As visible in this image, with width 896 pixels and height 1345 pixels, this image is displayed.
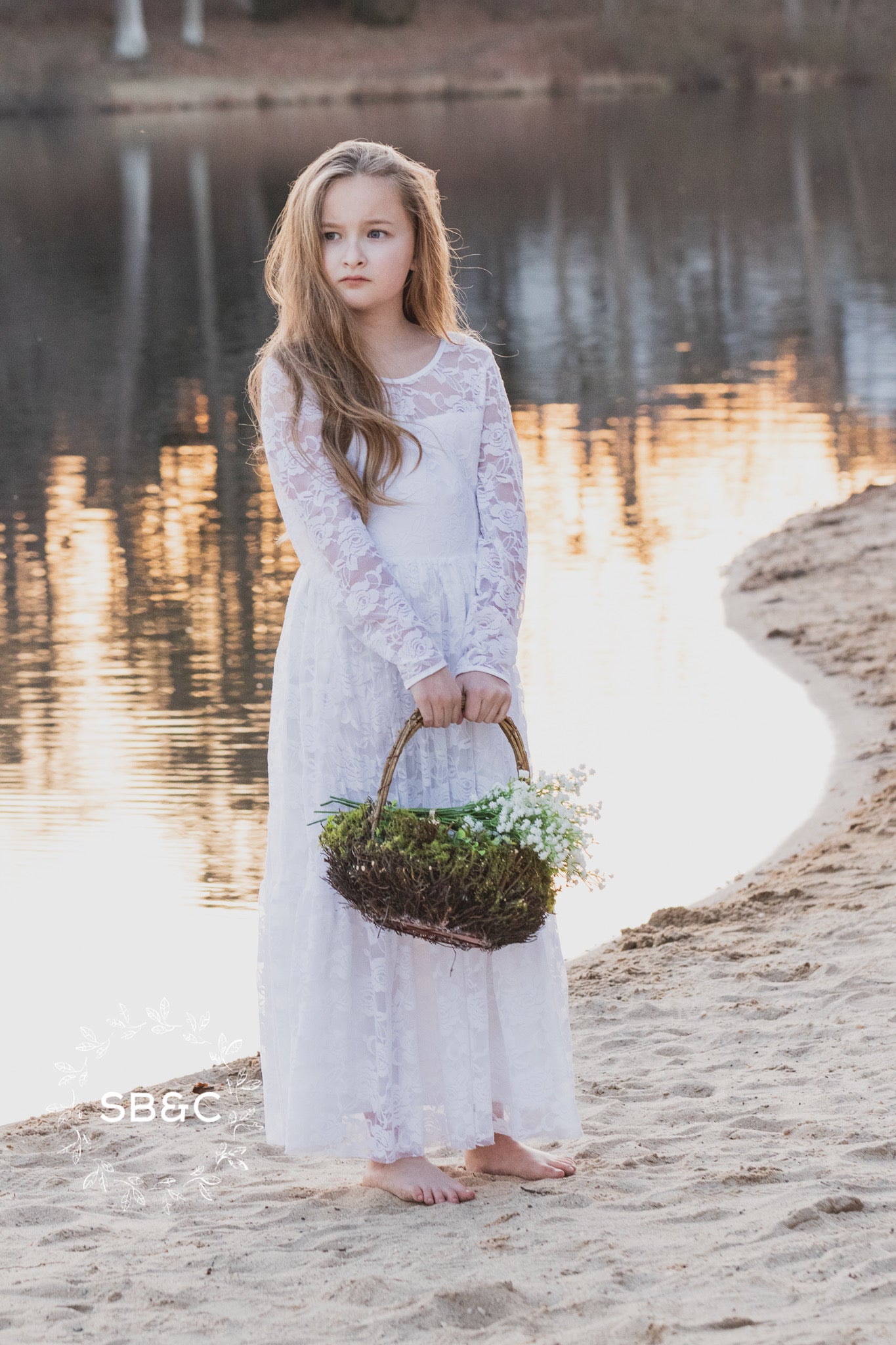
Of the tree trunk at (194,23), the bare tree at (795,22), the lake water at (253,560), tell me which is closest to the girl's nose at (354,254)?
the lake water at (253,560)

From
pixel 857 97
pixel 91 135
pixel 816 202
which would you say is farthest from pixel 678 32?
pixel 816 202

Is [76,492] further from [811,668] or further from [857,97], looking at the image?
[857,97]

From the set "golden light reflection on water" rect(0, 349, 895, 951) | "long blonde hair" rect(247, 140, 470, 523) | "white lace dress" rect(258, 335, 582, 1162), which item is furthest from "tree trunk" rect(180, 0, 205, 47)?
"white lace dress" rect(258, 335, 582, 1162)

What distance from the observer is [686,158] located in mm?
33125

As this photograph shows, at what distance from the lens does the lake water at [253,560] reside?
5156mm

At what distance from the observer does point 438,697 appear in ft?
10.1

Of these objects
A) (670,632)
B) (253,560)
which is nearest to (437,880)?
(670,632)

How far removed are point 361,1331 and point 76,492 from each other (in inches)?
322

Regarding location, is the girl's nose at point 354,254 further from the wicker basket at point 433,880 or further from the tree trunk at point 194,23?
the tree trunk at point 194,23

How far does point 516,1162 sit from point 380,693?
0.92 metres

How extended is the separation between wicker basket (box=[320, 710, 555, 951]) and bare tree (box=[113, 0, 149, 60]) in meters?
46.8

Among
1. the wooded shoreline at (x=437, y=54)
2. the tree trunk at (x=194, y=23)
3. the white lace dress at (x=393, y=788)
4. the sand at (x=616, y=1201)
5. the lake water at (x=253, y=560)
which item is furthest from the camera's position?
the tree trunk at (x=194, y=23)

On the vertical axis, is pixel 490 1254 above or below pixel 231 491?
below

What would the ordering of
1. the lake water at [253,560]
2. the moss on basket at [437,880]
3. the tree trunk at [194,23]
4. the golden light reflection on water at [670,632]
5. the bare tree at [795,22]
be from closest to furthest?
the moss on basket at [437,880], the lake water at [253,560], the golden light reflection on water at [670,632], the tree trunk at [194,23], the bare tree at [795,22]
